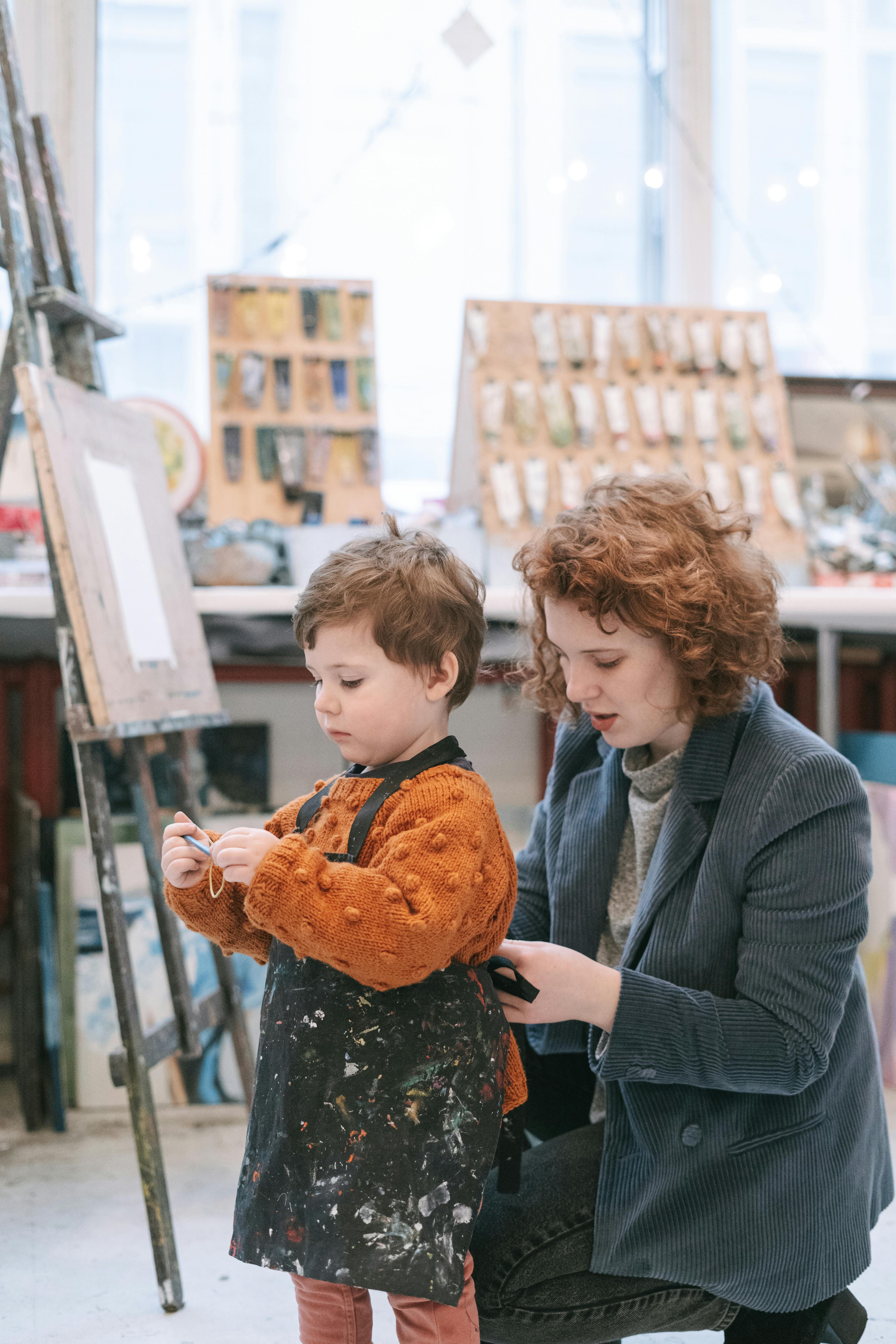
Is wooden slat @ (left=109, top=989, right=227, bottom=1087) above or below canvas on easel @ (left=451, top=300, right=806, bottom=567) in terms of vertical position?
below

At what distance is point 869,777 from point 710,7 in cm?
211

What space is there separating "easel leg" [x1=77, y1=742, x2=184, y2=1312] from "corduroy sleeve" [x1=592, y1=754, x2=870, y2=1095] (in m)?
0.71

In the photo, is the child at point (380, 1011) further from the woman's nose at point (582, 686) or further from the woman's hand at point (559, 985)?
Result: the woman's nose at point (582, 686)

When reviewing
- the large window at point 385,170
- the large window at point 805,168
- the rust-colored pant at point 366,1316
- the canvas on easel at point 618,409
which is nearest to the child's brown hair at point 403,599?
the rust-colored pant at point 366,1316

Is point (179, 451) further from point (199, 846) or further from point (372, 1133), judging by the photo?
point (372, 1133)

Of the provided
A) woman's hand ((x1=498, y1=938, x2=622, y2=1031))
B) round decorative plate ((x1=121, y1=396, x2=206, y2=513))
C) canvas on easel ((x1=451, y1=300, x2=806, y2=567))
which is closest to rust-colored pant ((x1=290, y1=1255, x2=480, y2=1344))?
woman's hand ((x1=498, y1=938, x2=622, y2=1031))

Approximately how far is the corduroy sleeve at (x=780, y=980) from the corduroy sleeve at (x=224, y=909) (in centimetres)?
35

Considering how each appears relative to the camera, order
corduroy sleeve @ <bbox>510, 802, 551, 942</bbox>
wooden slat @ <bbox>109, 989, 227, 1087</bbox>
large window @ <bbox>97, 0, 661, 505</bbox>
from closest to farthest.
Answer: corduroy sleeve @ <bbox>510, 802, 551, 942</bbox> < wooden slat @ <bbox>109, 989, 227, 1087</bbox> < large window @ <bbox>97, 0, 661, 505</bbox>

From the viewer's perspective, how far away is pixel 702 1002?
1.06 metres

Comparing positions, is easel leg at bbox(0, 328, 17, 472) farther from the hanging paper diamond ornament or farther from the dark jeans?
the hanging paper diamond ornament

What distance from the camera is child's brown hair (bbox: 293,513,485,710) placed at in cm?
98

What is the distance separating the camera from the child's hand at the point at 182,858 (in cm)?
98

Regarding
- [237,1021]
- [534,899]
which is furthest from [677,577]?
[237,1021]

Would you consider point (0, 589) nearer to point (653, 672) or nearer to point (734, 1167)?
point (653, 672)
